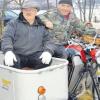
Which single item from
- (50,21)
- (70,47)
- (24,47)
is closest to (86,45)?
(70,47)

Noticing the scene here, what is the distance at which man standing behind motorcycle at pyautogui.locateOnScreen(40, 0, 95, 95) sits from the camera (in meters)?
4.76

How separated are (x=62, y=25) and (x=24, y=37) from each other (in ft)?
2.90

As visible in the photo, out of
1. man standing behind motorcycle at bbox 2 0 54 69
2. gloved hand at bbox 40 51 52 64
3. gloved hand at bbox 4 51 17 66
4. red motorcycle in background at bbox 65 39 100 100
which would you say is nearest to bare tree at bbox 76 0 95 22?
red motorcycle in background at bbox 65 39 100 100

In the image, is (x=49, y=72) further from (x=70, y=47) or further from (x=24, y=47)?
(x=70, y=47)

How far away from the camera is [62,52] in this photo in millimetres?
4742

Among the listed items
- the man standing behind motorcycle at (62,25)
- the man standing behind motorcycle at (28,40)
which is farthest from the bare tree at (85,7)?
the man standing behind motorcycle at (28,40)

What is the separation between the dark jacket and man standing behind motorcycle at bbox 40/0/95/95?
0.34m

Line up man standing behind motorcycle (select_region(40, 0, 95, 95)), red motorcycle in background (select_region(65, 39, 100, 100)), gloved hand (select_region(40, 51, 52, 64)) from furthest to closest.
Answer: man standing behind motorcycle (select_region(40, 0, 95, 95)) → red motorcycle in background (select_region(65, 39, 100, 100)) → gloved hand (select_region(40, 51, 52, 64))

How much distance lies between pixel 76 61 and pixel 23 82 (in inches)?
46.7

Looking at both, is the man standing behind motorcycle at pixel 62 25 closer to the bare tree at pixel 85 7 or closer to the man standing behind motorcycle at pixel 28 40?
the man standing behind motorcycle at pixel 28 40

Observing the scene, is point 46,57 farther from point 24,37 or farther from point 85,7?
point 85,7

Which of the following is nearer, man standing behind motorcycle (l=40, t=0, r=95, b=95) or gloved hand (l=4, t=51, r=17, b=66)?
gloved hand (l=4, t=51, r=17, b=66)

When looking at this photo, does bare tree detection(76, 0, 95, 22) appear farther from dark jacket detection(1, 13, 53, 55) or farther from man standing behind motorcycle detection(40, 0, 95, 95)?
dark jacket detection(1, 13, 53, 55)

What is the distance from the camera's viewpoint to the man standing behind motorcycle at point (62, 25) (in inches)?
187
